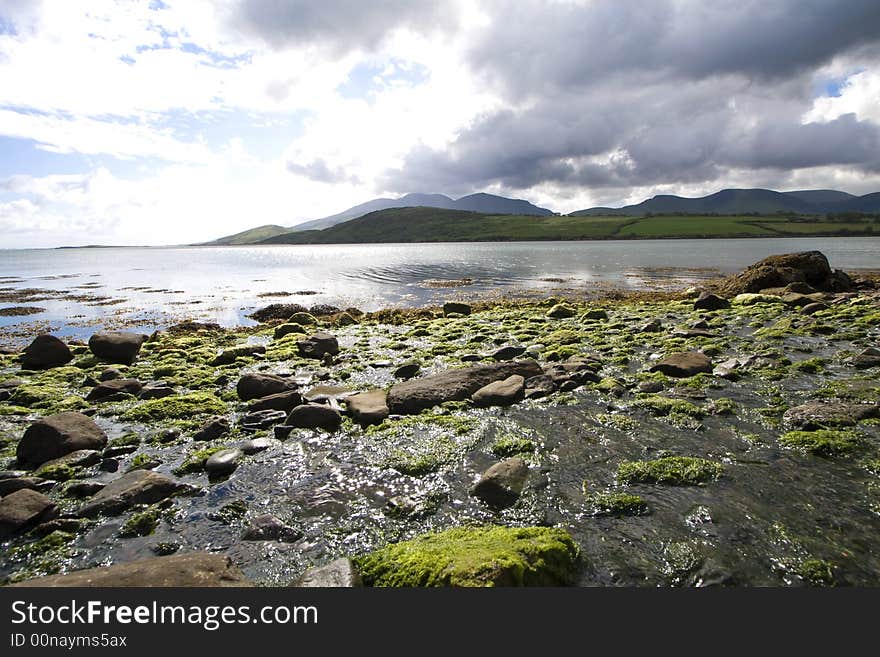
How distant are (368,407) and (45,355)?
59.3 ft

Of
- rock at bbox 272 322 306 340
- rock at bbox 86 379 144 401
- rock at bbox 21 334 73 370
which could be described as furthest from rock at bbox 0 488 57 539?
rock at bbox 272 322 306 340

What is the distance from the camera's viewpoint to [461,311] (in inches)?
1363

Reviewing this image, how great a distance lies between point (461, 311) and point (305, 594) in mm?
29668

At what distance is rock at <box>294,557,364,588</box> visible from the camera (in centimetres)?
609

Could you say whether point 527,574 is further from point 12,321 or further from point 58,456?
point 12,321

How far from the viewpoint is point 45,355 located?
20.5 metres

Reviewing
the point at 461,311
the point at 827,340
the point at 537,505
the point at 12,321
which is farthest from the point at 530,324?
the point at 12,321

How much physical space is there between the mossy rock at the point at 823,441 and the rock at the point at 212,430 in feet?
46.4

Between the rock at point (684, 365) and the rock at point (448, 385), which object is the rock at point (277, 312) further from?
the rock at point (684, 365)

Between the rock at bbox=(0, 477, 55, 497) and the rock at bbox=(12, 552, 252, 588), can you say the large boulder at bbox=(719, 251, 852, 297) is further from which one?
the rock at bbox=(0, 477, 55, 497)

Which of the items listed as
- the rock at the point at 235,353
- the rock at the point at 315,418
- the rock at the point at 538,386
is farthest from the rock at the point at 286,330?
the rock at the point at 538,386

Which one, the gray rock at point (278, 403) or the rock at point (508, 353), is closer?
the gray rock at point (278, 403)

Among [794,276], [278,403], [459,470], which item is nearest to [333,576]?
[459,470]

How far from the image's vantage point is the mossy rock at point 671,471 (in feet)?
29.3
